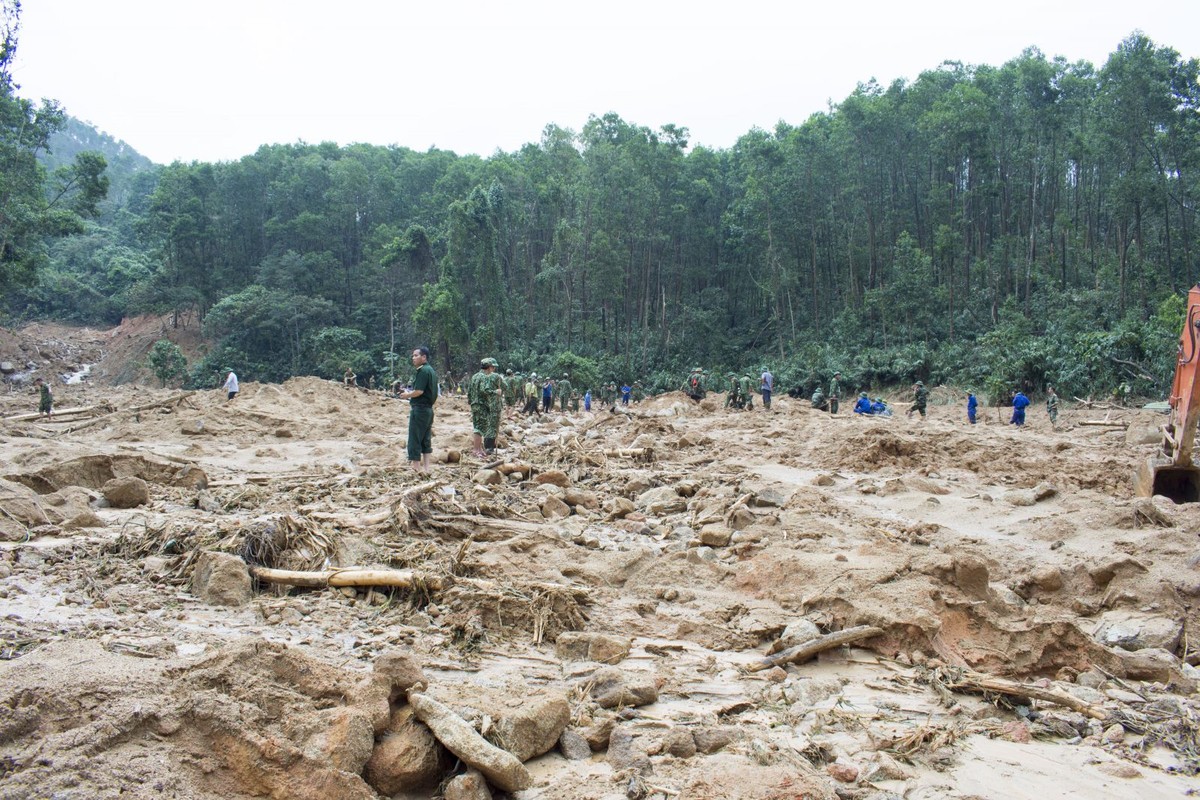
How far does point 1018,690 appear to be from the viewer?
3.28m

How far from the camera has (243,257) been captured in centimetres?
5356

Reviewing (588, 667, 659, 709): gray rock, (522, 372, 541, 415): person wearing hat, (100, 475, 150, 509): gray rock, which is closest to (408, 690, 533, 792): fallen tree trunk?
(588, 667, 659, 709): gray rock

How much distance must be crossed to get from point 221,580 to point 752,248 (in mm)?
41466

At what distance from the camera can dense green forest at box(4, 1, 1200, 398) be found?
26.4 metres

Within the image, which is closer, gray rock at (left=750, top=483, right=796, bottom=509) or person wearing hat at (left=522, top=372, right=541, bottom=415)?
gray rock at (left=750, top=483, right=796, bottom=509)

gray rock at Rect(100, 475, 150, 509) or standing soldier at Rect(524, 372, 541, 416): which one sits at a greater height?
gray rock at Rect(100, 475, 150, 509)

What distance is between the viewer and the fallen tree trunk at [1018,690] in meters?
3.19

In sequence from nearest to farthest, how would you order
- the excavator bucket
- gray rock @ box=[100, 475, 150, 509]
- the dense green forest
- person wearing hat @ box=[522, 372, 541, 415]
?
1. gray rock @ box=[100, 475, 150, 509]
2. the excavator bucket
3. person wearing hat @ box=[522, 372, 541, 415]
4. the dense green forest

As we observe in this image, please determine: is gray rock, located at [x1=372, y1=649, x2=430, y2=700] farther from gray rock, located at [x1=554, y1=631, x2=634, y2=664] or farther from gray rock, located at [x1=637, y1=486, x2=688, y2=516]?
gray rock, located at [x1=637, y1=486, x2=688, y2=516]

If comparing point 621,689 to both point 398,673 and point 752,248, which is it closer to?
point 398,673

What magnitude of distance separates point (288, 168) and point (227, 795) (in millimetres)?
59499

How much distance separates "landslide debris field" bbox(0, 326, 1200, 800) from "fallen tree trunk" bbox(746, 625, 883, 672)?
0.06ft

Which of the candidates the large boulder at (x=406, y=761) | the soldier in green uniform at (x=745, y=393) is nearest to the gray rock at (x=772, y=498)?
the large boulder at (x=406, y=761)

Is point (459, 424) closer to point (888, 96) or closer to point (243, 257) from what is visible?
point (888, 96)
